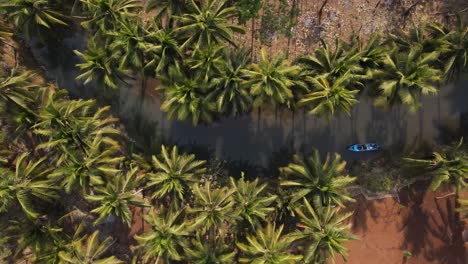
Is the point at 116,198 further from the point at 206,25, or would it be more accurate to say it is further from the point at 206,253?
the point at 206,25

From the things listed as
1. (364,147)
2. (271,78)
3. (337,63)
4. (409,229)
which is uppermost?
(337,63)

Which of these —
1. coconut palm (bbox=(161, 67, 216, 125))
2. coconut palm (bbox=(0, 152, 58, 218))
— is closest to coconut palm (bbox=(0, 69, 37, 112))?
coconut palm (bbox=(0, 152, 58, 218))

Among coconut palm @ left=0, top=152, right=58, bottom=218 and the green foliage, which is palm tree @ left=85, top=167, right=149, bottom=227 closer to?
coconut palm @ left=0, top=152, right=58, bottom=218

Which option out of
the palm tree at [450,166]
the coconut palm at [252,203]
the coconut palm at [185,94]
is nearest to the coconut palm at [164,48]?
the coconut palm at [185,94]

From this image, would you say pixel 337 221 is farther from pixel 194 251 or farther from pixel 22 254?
pixel 22 254

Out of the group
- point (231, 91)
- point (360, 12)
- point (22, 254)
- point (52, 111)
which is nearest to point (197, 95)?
point (231, 91)

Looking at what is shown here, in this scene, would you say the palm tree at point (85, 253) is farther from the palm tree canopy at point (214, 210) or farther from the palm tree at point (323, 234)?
the palm tree at point (323, 234)

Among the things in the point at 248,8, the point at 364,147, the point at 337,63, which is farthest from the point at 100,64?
the point at 364,147
